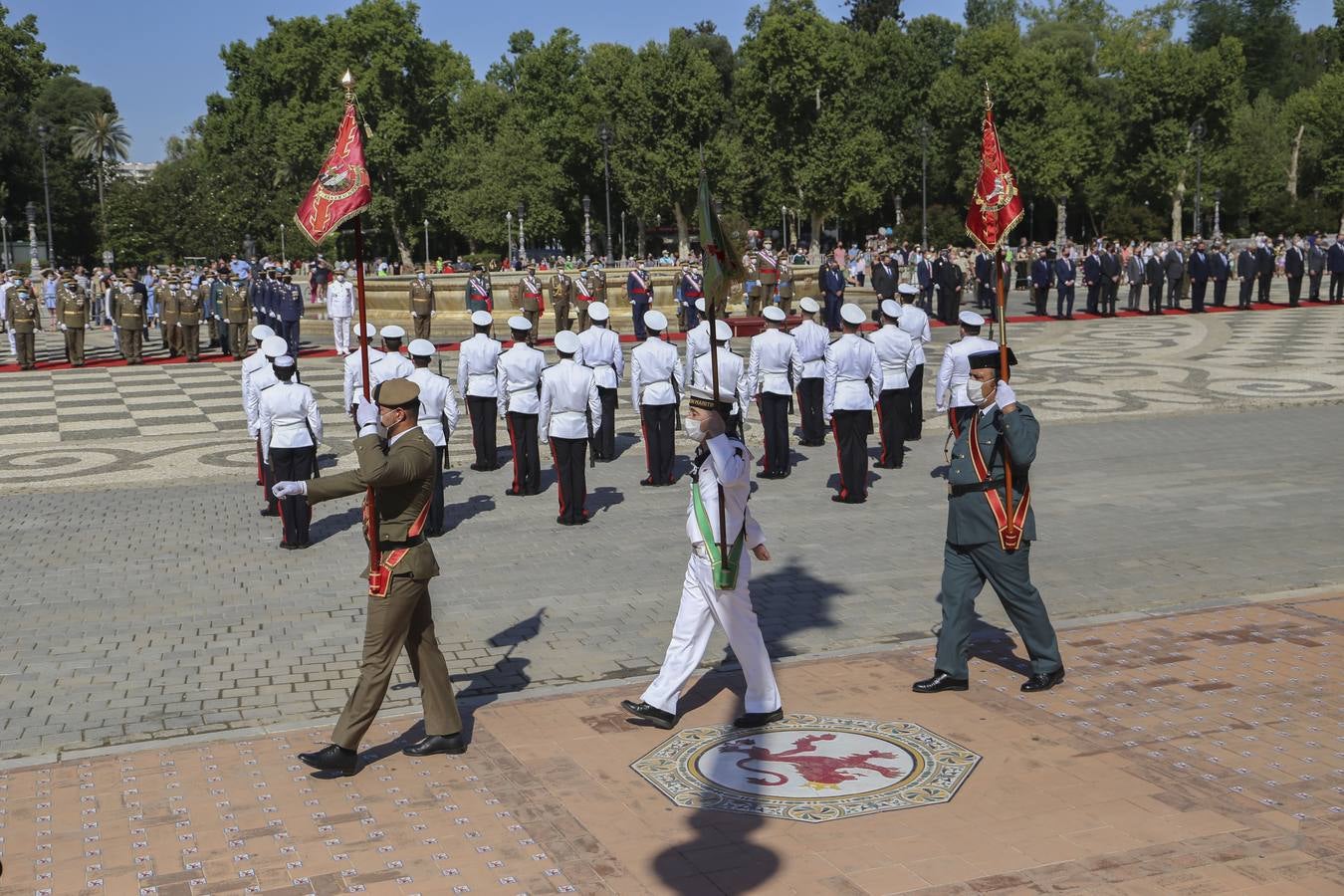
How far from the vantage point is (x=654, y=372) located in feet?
48.8

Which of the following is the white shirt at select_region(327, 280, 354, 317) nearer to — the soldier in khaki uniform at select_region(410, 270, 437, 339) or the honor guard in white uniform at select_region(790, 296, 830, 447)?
the soldier in khaki uniform at select_region(410, 270, 437, 339)

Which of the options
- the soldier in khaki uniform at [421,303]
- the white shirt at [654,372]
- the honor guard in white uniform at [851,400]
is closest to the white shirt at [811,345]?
the honor guard in white uniform at [851,400]

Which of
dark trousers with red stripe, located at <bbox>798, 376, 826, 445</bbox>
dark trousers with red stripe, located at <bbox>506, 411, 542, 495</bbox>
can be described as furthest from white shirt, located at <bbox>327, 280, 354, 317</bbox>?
dark trousers with red stripe, located at <bbox>506, 411, 542, 495</bbox>

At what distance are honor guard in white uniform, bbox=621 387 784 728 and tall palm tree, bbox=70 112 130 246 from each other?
298 ft

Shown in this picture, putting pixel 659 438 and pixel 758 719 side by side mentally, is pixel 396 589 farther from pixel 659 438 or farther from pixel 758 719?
pixel 659 438

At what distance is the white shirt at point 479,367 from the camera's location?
1524 centimetres

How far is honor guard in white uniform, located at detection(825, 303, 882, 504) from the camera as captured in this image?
13.7 m

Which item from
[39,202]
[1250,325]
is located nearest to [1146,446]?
[1250,325]

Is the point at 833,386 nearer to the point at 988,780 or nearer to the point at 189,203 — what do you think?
the point at 988,780

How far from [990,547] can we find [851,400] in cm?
622

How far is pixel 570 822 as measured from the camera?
20.4ft

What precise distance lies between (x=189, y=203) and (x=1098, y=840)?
237 ft

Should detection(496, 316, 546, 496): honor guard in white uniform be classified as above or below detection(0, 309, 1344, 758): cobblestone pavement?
above

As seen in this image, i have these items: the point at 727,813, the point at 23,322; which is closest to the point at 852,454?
the point at 727,813
